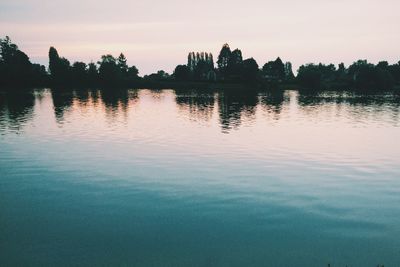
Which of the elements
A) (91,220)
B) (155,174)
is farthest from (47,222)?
(155,174)

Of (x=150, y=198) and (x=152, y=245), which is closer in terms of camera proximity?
(x=152, y=245)

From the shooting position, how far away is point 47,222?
1404cm

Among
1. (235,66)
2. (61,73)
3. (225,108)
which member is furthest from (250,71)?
(225,108)

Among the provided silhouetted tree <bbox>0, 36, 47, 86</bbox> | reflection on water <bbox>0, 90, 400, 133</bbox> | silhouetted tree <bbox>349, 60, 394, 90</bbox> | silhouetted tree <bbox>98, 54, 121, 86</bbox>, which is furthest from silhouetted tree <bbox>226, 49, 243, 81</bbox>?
silhouetted tree <bbox>0, 36, 47, 86</bbox>

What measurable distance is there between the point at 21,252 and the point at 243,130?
1252 inches

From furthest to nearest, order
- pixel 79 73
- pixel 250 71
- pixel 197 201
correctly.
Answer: pixel 250 71 < pixel 79 73 < pixel 197 201

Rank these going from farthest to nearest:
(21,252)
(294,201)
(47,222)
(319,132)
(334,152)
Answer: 1. (319,132)
2. (334,152)
3. (294,201)
4. (47,222)
5. (21,252)

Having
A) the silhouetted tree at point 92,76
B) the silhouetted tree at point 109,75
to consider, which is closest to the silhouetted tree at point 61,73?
the silhouetted tree at point 92,76

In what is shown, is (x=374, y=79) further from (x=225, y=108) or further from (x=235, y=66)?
(x=225, y=108)

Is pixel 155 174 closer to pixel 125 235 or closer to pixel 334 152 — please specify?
pixel 125 235

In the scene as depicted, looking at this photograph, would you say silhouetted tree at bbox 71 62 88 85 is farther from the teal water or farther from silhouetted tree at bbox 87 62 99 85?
the teal water

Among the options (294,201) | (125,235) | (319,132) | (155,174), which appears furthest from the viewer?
(319,132)

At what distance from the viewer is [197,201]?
54.6 ft

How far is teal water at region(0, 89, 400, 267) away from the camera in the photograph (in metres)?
11.7
